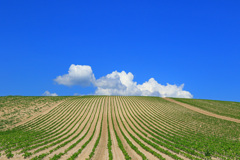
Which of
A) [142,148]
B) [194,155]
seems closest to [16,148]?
[142,148]

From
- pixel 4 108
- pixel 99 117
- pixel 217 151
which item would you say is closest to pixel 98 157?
pixel 217 151

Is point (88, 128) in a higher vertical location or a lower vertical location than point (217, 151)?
higher

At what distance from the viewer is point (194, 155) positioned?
1788cm

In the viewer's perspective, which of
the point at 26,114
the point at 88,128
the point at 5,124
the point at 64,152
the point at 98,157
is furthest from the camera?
the point at 26,114

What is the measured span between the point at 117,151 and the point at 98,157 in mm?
2712

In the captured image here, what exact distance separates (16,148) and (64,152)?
5.69 metres

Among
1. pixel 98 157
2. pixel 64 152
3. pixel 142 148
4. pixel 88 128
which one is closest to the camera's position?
pixel 98 157

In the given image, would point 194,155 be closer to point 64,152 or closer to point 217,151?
point 217,151

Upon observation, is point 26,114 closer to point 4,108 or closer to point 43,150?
point 4,108

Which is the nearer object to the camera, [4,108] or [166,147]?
[166,147]

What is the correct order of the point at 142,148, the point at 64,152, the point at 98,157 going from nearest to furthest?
the point at 98,157
the point at 64,152
the point at 142,148

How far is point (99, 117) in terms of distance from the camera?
134ft

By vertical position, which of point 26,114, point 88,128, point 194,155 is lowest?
point 194,155

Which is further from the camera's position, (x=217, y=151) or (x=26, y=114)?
(x=26, y=114)
